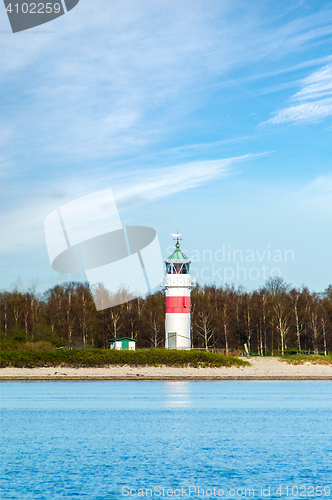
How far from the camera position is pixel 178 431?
21938 millimetres

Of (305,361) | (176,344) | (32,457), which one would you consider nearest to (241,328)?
(305,361)

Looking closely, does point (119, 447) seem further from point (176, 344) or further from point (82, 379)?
point (176, 344)

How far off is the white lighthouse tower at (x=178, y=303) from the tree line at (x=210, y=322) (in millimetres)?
9482

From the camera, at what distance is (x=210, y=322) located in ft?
190

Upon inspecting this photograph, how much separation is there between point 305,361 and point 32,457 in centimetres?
3527

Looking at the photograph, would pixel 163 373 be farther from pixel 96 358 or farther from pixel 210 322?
pixel 210 322

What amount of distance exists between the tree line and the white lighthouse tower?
9482mm

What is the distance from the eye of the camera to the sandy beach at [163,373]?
135ft

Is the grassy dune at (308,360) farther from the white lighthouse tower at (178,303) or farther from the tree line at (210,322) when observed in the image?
the white lighthouse tower at (178,303)

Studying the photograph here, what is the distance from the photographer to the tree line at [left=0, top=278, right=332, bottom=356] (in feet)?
185

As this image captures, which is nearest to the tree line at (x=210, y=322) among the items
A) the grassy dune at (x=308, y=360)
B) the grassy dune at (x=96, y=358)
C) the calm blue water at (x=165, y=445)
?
the grassy dune at (x=308, y=360)

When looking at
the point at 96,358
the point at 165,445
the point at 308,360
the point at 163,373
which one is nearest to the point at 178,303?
the point at 163,373

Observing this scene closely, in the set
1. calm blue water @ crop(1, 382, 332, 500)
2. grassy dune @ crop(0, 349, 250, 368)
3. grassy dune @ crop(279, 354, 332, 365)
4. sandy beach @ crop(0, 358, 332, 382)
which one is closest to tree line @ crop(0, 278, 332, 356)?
grassy dune @ crop(279, 354, 332, 365)

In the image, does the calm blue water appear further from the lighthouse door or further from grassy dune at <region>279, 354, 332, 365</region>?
grassy dune at <region>279, 354, 332, 365</region>
